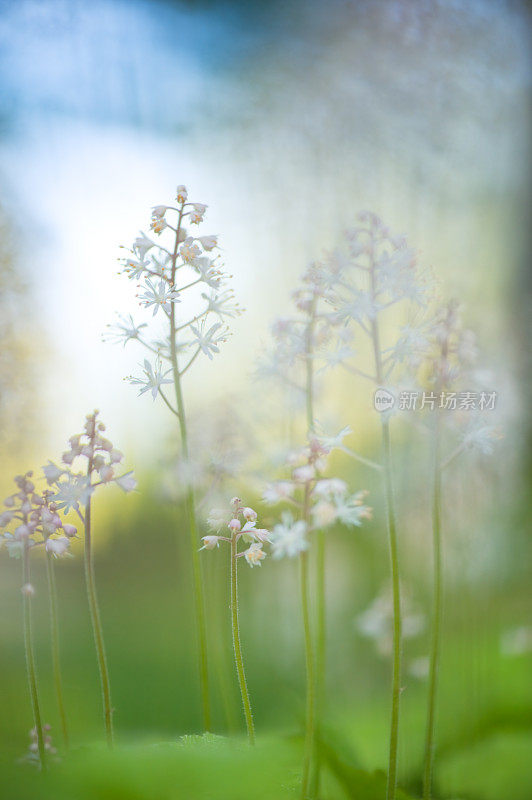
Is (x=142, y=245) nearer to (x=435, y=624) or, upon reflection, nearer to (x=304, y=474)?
(x=304, y=474)

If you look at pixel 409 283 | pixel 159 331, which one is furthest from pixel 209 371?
pixel 409 283

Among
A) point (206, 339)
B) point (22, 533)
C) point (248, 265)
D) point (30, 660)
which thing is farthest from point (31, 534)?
point (248, 265)

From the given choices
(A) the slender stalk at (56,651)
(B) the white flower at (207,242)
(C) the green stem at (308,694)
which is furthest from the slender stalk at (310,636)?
(A) the slender stalk at (56,651)

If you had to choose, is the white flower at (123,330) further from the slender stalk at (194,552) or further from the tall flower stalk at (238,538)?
the tall flower stalk at (238,538)

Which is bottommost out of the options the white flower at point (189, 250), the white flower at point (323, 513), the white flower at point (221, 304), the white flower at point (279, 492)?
the white flower at point (323, 513)

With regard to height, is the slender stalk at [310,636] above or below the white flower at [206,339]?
below

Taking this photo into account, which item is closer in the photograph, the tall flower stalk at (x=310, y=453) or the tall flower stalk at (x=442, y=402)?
the tall flower stalk at (x=310, y=453)

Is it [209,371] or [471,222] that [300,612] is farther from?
[471,222]

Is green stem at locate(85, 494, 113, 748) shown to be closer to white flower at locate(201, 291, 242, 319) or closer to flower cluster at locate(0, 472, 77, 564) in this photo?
flower cluster at locate(0, 472, 77, 564)
